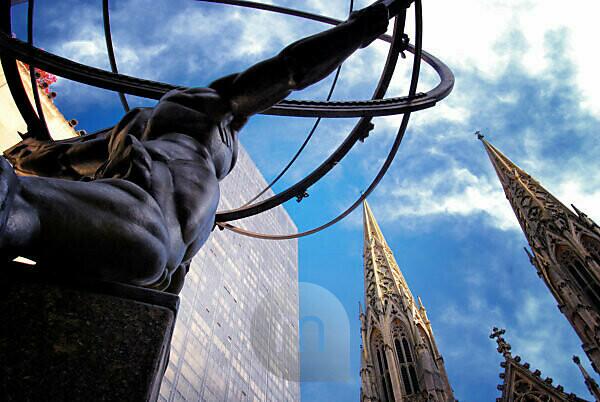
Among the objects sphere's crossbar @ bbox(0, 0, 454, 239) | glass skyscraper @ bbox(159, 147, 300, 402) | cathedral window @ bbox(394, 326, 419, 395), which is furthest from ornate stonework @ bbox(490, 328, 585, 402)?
sphere's crossbar @ bbox(0, 0, 454, 239)

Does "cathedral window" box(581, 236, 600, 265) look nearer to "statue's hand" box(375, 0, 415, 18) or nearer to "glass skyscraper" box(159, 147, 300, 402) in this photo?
"glass skyscraper" box(159, 147, 300, 402)

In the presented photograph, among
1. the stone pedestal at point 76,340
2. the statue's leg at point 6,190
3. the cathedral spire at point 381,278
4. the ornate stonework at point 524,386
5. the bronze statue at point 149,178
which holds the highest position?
the cathedral spire at point 381,278

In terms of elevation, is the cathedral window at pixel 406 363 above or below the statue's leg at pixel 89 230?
above

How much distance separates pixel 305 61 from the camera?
2191 millimetres

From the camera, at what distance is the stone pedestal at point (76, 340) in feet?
4.20

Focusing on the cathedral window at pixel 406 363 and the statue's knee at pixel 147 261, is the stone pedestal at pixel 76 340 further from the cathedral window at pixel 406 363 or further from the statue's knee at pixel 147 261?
the cathedral window at pixel 406 363

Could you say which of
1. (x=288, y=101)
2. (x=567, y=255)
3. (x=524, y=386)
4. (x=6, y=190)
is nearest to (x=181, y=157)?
(x=6, y=190)

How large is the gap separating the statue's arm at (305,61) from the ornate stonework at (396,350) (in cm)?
2850

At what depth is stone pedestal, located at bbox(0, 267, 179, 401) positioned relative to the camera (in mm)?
1281

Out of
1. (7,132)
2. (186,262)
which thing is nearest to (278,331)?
(7,132)

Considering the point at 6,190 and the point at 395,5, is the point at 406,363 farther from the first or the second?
the point at 6,190

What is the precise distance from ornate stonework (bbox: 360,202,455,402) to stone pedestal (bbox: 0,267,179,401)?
94.8 feet

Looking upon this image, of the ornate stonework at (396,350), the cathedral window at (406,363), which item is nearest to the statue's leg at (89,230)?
the ornate stonework at (396,350)

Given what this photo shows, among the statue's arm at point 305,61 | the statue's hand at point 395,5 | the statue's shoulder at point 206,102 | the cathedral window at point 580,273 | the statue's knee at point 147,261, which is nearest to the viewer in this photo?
the statue's knee at point 147,261
